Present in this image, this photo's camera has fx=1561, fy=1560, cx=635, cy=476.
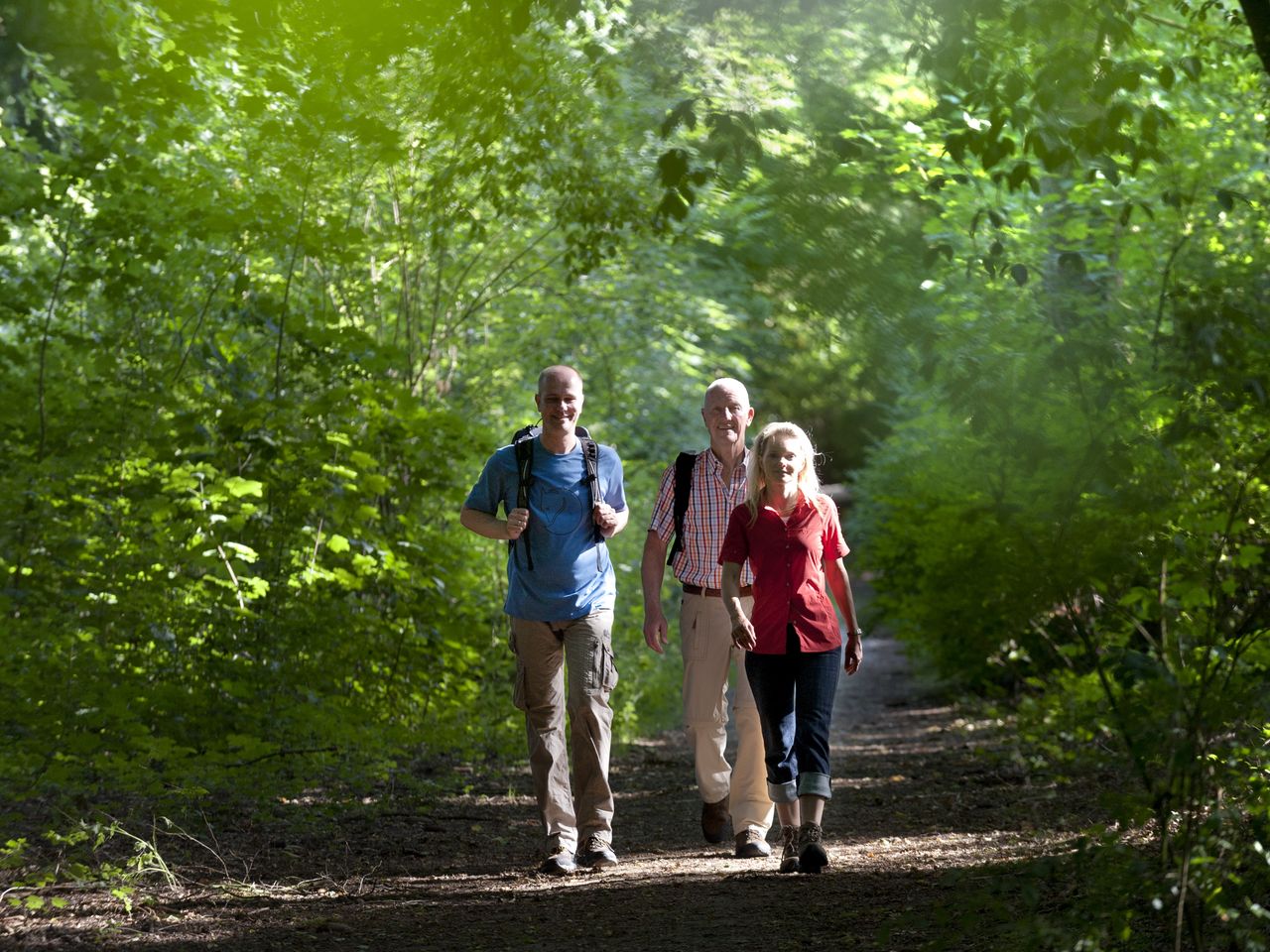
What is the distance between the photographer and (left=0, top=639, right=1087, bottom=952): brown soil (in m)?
5.54

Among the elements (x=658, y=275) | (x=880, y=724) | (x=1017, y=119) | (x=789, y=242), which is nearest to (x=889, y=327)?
(x=789, y=242)

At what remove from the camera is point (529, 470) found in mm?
6855

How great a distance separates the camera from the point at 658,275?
18.9 m

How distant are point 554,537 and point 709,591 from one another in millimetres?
956

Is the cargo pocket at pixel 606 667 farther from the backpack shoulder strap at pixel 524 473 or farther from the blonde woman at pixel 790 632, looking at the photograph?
the blonde woman at pixel 790 632

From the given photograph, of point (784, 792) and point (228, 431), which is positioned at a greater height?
point (228, 431)

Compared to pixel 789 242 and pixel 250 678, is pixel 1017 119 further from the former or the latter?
pixel 250 678

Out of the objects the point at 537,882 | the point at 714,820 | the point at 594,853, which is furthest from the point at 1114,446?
the point at 714,820

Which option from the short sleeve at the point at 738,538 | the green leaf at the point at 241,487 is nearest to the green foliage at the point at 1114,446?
the short sleeve at the point at 738,538

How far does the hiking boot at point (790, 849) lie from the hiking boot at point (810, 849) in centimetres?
3

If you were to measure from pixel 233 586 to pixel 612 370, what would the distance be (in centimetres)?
1100

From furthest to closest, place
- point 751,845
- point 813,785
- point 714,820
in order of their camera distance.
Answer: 1. point 714,820
2. point 751,845
3. point 813,785

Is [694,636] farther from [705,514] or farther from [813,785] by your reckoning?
[813,785]

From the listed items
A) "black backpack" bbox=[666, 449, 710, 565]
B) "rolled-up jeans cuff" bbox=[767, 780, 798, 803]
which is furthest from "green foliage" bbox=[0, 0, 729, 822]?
"rolled-up jeans cuff" bbox=[767, 780, 798, 803]
